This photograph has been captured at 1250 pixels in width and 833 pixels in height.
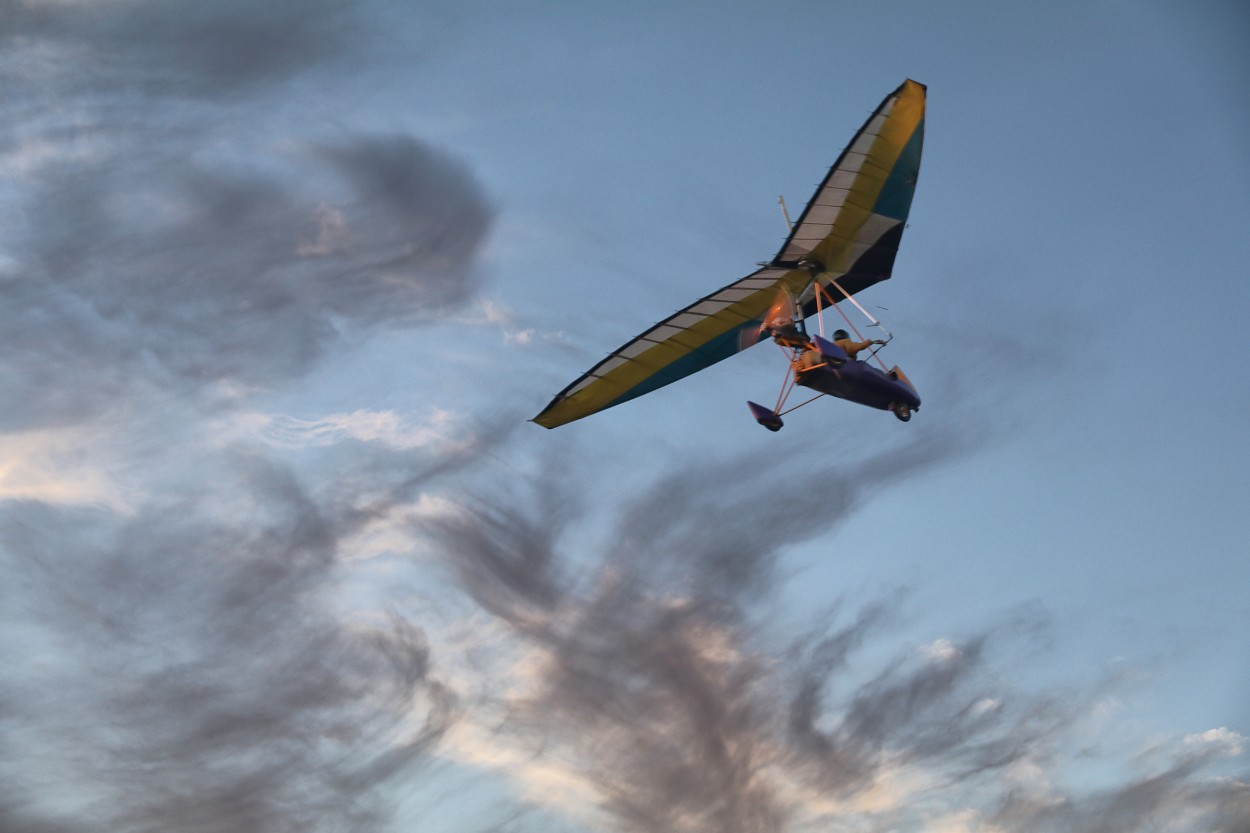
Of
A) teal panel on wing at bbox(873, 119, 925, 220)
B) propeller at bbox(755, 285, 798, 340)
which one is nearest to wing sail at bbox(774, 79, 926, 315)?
teal panel on wing at bbox(873, 119, 925, 220)

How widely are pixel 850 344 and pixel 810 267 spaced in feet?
12.9

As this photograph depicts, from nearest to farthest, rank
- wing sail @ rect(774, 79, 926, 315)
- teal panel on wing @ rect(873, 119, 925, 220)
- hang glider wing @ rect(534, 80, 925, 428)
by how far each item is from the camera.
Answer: wing sail @ rect(774, 79, 926, 315) < hang glider wing @ rect(534, 80, 925, 428) < teal panel on wing @ rect(873, 119, 925, 220)

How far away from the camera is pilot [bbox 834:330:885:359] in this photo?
45.3 metres

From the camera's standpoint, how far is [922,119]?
148ft

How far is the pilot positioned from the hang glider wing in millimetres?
2987

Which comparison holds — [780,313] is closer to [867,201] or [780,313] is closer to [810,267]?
[810,267]

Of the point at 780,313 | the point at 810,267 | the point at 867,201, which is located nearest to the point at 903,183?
the point at 867,201

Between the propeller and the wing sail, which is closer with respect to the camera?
the wing sail

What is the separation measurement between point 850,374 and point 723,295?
5.81 meters

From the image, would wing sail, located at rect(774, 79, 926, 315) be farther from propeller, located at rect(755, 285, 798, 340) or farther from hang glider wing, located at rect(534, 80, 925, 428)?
propeller, located at rect(755, 285, 798, 340)

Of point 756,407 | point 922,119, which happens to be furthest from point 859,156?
point 756,407

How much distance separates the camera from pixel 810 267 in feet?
156

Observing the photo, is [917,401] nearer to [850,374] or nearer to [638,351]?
[850,374]

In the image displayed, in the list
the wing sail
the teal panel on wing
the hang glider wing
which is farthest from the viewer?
the teal panel on wing
